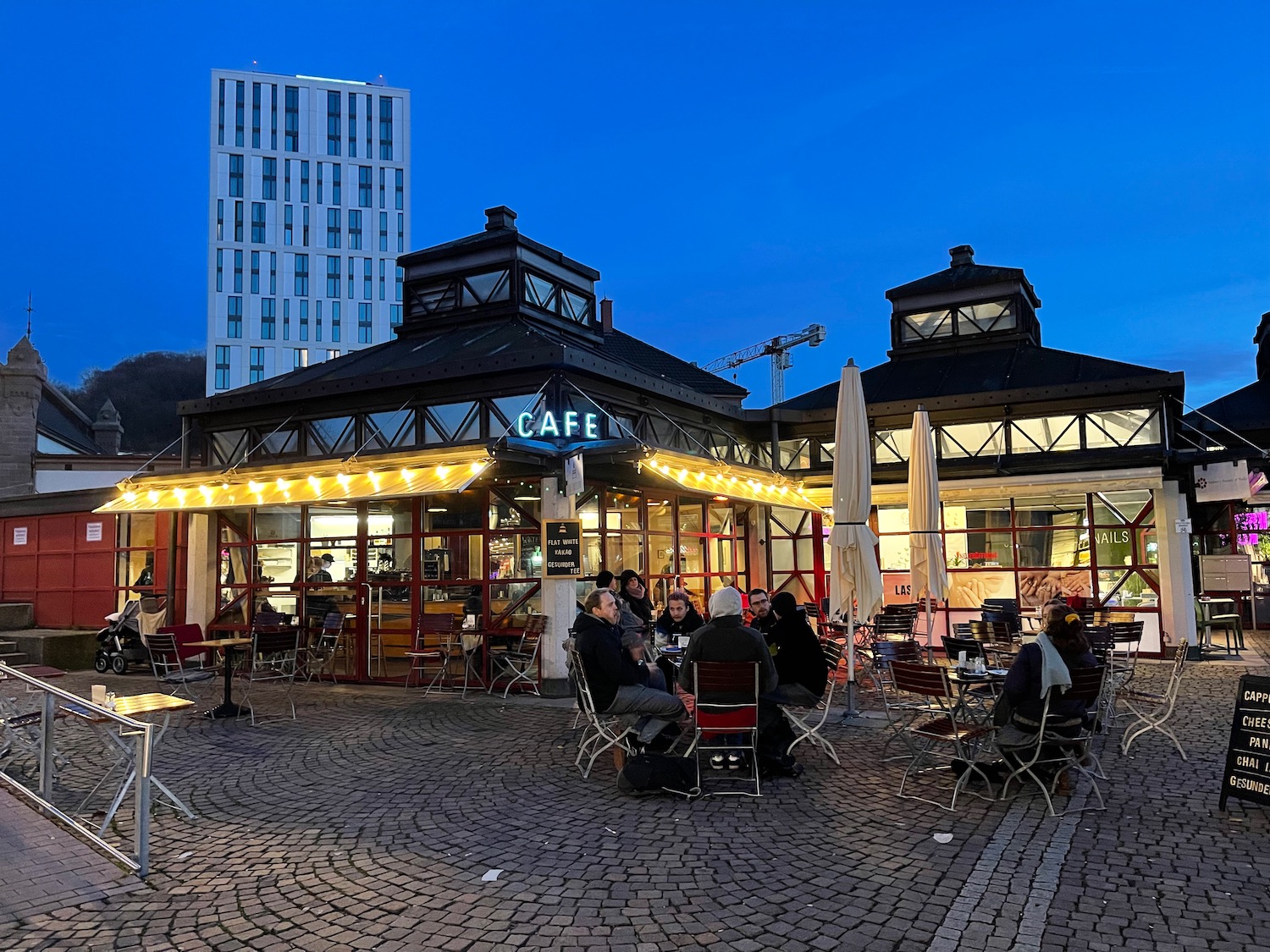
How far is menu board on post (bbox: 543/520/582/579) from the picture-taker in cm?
1048

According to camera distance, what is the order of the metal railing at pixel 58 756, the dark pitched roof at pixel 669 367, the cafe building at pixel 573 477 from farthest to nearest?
1. the dark pitched roof at pixel 669 367
2. the cafe building at pixel 573 477
3. the metal railing at pixel 58 756

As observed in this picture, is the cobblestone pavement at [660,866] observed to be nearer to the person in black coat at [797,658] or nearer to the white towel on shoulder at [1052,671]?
the person in black coat at [797,658]

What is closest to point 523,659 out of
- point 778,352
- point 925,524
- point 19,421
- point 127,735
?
point 925,524

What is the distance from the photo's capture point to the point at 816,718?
8562 mm

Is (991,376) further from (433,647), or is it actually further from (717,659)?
(717,659)

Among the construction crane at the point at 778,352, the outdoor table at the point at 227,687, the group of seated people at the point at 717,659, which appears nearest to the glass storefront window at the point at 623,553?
the group of seated people at the point at 717,659

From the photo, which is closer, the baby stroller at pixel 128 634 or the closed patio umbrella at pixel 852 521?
the closed patio umbrella at pixel 852 521

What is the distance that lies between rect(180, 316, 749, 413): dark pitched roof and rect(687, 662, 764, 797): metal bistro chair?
591 centimetres

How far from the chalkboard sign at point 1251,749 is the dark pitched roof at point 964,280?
14550 mm

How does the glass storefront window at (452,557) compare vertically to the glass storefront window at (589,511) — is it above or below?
below

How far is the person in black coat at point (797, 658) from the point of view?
6.79m

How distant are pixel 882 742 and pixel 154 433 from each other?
71.9 meters

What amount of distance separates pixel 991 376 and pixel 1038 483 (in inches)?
145

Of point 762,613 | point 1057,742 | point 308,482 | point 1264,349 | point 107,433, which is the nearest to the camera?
point 1057,742
